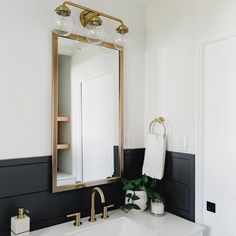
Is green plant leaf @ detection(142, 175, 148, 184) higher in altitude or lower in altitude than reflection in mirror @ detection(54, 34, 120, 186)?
lower

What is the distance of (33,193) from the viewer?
1.60 meters

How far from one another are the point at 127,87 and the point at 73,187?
0.94 metres

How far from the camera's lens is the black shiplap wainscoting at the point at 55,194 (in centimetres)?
152

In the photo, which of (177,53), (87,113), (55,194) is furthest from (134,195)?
(177,53)

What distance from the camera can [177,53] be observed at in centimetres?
193

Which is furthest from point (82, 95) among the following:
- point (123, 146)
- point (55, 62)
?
point (123, 146)

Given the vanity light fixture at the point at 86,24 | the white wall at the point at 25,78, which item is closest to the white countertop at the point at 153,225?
the white wall at the point at 25,78

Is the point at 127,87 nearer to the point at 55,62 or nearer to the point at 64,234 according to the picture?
the point at 55,62

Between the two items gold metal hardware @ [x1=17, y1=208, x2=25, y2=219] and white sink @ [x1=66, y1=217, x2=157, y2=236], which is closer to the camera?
gold metal hardware @ [x1=17, y1=208, x2=25, y2=219]

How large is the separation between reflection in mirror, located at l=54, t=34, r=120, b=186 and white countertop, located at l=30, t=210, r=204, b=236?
0.98 ft

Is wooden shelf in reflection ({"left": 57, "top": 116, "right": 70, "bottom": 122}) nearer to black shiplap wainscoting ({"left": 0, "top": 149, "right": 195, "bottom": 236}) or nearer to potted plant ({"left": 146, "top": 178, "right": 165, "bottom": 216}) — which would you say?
black shiplap wainscoting ({"left": 0, "top": 149, "right": 195, "bottom": 236})

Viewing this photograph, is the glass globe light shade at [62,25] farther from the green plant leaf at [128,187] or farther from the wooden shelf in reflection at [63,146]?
the green plant leaf at [128,187]

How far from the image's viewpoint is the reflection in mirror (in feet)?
5.74

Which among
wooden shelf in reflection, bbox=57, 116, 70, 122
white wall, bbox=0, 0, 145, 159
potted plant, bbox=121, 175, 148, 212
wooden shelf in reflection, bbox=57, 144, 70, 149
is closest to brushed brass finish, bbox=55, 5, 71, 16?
white wall, bbox=0, 0, 145, 159
